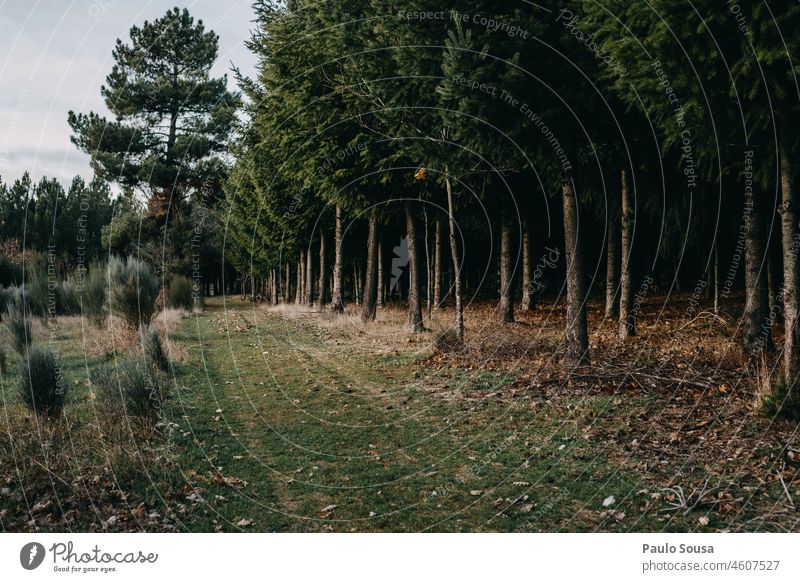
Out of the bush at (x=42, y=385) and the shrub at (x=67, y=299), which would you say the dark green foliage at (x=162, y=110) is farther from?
the bush at (x=42, y=385)

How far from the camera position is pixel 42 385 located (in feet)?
27.1

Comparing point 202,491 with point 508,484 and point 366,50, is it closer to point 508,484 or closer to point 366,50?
point 508,484

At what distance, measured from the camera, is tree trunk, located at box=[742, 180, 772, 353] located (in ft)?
36.5

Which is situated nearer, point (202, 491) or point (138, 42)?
point (202, 491)

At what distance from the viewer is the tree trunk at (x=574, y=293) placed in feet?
37.6

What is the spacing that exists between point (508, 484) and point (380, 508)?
1.38 meters

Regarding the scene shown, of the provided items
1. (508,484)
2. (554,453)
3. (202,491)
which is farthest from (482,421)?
(202,491)

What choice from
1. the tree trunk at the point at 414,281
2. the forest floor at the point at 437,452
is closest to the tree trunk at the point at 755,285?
the forest floor at the point at 437,452

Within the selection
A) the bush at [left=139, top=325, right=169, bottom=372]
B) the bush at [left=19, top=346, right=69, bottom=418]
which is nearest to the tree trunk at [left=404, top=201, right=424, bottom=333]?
the bush at [left=139, top=325, right=169, bottom=372]

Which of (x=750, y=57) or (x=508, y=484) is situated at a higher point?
(x=750, y=57)

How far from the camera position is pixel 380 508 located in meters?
5.91

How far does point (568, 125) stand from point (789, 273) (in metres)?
4.40

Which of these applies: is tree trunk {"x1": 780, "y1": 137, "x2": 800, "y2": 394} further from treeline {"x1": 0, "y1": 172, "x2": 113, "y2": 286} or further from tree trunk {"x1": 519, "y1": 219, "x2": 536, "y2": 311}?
treeline {"x1": 0, "y1": 172, "x2": 113, "y2": 286}

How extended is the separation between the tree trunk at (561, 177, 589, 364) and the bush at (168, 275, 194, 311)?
20.3 metres
